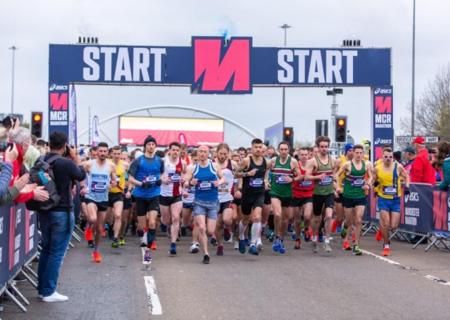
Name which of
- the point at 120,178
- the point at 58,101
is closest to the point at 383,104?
the point at 58,101

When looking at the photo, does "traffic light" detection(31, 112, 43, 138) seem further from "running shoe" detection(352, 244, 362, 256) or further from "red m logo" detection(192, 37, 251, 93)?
"running shoe" detection(352, 244, 362, 256)

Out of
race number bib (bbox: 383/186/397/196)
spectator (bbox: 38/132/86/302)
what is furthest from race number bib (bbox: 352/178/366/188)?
spectator (bbox: 38/132/86/302)

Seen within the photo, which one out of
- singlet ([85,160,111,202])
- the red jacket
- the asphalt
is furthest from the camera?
the red jacket

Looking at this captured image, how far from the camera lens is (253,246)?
14.8 meters

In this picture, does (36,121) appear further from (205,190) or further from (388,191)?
(388,191)

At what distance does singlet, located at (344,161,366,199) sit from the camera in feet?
49.7

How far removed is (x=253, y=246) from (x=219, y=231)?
26.6 inches

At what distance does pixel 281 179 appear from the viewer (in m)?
15.3

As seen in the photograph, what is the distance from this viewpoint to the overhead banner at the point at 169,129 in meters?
77.1

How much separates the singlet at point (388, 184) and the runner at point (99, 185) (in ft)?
16.1

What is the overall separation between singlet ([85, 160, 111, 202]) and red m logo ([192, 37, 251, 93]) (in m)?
11.4

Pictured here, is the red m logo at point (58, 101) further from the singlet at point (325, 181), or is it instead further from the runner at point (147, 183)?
the singlet at point (325, 181)

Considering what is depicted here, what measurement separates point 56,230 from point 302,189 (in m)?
6.97

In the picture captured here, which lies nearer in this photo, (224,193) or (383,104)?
(224,193)
